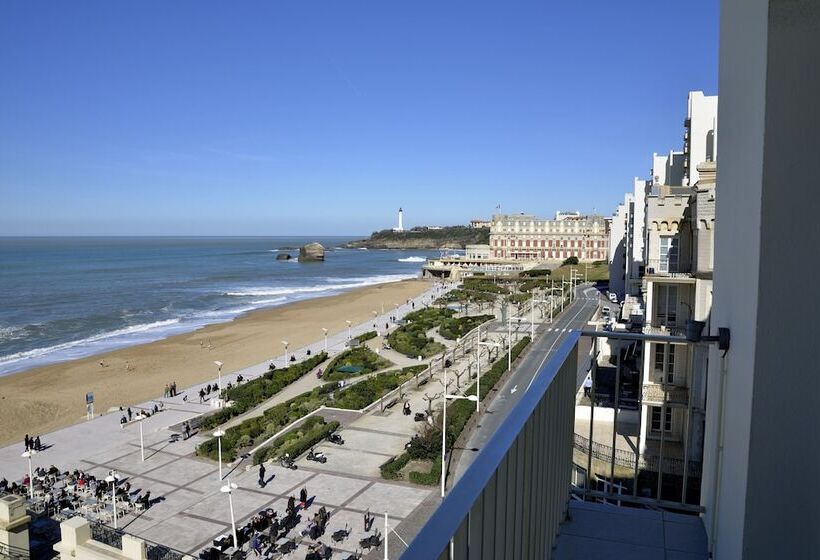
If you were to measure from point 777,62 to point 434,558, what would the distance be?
2060mm

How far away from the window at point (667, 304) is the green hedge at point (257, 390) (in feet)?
49.1

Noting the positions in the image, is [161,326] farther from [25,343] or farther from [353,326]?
A: [353,326]

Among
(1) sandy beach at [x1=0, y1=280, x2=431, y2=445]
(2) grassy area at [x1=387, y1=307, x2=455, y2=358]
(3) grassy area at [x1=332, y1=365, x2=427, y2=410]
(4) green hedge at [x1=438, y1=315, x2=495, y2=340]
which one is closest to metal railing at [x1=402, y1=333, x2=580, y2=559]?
(3) grassy area at [x1=332, y1=365, x2=427, y2=410]

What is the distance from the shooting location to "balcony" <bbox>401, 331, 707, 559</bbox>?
5.76 ft

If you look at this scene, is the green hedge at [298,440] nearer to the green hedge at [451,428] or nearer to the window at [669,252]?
the green hedge at [451,428]

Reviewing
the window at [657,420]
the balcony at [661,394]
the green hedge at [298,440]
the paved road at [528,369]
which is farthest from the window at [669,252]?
the green hedge at [298,440]

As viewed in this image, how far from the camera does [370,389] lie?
79.9ft

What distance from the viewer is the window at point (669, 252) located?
15.5m

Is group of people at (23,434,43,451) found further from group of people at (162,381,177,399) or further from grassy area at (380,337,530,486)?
grassy area at (380,337,530,486)

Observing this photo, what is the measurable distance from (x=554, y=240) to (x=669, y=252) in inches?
2913

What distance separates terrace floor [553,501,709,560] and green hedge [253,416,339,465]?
14347mm

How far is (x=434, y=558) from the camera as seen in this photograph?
149cm

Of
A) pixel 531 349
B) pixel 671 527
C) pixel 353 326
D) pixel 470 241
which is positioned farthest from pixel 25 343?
pixel 470 241

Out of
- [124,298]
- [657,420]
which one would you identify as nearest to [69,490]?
[657,420]
